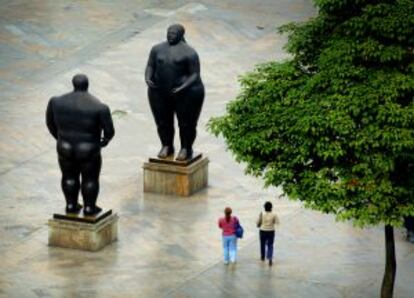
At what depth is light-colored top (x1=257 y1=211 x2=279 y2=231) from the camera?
28594 mm

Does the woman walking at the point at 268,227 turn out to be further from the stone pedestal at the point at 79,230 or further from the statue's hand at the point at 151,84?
the statue's hand at the point at 151,84

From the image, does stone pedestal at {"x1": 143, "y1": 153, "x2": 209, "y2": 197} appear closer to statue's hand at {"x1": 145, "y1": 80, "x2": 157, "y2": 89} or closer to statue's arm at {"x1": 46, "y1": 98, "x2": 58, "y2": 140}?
statue's hand at {"x1": 145, "y1": 80, "x2": 157, "y2": 89}

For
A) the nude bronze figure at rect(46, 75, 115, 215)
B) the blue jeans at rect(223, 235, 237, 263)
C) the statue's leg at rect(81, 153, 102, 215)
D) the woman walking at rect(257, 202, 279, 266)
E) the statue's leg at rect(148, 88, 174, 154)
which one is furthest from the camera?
the statue's leg at rect(148, 88, 174, 154)

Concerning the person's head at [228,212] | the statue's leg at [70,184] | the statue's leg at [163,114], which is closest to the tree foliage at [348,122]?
the person's head at [228,212]

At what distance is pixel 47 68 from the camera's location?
40125 mm

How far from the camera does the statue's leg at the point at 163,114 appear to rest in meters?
31.9

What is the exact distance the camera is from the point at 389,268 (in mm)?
26719

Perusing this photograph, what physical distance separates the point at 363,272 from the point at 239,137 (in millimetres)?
4047

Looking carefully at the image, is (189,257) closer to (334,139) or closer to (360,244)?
(360,244)

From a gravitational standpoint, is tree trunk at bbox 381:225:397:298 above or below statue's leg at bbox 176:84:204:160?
below

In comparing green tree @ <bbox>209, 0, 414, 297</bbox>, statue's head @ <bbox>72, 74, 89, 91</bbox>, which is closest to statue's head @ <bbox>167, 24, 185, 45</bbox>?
statue's head @ <bbox>72, 74, 89, 91</bbox>

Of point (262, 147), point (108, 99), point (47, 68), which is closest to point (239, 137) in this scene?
point (262, 147)

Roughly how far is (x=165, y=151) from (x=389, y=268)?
→ 22.7ft

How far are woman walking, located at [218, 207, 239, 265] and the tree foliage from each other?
99.7 inches
